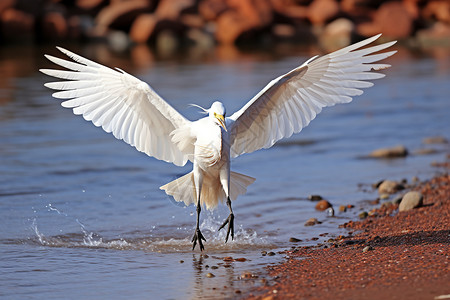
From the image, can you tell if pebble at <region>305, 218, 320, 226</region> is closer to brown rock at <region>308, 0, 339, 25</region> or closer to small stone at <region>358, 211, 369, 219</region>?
small stone at <region>358, 211, 369, 219</region>

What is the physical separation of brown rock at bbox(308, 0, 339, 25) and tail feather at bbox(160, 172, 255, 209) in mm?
26976

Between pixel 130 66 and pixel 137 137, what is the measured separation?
16.6 metres

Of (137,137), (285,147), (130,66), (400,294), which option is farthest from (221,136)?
(130,66)

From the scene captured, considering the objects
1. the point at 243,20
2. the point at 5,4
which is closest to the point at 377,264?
the point at 243,20

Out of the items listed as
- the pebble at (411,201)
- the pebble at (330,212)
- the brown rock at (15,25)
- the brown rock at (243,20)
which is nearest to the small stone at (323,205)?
the pebble at (330,212)

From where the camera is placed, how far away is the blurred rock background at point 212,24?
32188 millimetres

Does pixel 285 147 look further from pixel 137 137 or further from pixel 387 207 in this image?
pixel 137 137

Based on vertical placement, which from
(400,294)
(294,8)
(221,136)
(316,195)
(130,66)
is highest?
(294,8)

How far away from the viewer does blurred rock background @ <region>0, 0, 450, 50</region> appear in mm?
32188

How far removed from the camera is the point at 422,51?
97.5 ft

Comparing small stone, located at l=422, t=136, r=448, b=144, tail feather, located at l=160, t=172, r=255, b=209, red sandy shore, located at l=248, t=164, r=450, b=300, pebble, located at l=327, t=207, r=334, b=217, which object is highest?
small stone, located at l=422, t=136, r=448, b=144

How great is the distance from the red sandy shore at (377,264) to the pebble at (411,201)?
11 centimetres

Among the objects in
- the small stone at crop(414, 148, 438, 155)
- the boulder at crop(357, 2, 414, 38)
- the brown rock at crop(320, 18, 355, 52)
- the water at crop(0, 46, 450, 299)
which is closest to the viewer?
the water at crop(0, 46, 450, 299)

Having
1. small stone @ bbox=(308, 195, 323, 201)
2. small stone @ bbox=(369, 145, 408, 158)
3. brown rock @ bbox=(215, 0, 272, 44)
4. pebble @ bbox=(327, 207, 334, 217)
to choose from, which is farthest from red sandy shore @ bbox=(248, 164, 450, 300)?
brown rock @ bbox=(215, 0, 272, 44)
